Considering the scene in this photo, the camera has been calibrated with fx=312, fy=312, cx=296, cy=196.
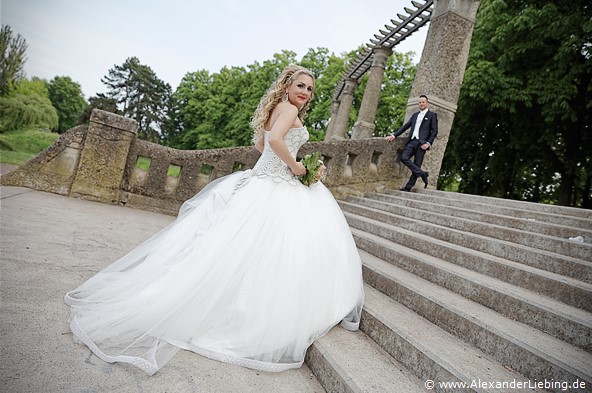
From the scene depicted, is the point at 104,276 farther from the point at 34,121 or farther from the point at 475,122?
the point at 34,121

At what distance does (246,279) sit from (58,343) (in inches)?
42.7

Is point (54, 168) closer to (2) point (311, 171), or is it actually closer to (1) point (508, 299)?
(2) point (311, 171)

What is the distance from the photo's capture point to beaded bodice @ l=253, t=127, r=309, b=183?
8.45ft

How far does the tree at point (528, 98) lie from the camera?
940cm

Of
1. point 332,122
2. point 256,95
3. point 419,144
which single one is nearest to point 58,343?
point 419,144

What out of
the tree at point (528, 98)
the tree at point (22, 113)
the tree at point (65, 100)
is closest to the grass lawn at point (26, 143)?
the tree at point (22, 113)

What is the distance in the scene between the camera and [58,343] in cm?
172

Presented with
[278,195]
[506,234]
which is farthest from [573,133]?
[278,195]

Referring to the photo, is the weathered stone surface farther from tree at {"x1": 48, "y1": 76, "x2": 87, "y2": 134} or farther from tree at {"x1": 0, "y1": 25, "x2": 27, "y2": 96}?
tree at {"x1": 48, "y1": 76, "x2": 87, "y2": 134}

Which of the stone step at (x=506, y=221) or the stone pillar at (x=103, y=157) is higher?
the stone step at (x=506, y=221)

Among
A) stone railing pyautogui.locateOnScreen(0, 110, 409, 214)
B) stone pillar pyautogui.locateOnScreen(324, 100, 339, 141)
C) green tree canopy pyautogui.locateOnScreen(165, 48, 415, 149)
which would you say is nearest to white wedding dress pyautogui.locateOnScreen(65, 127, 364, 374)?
stone railing pyautogui.locateOnScreen(0, 110, 409, 214)

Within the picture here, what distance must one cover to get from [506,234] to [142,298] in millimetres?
3751

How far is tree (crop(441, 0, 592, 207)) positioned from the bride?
10.1m

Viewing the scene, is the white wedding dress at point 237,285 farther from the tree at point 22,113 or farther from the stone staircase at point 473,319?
the tree at point 22,113
